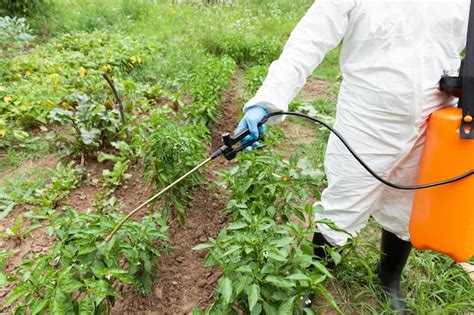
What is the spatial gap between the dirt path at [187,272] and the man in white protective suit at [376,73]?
3.01 ft

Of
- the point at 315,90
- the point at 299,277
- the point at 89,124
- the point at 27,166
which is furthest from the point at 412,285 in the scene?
the point at 315,90

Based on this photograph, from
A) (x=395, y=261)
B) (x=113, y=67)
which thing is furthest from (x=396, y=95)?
(x=113, y=67)

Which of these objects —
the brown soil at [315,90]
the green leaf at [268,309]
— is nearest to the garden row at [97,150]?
the green leaf at [268,309]

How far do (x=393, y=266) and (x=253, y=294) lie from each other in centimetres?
114

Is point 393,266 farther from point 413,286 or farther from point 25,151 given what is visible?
point 25,151

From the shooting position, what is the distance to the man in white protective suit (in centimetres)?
142

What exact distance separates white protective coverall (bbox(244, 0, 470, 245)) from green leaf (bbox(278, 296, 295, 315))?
2.15 feet

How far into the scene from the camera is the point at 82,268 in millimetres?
1397

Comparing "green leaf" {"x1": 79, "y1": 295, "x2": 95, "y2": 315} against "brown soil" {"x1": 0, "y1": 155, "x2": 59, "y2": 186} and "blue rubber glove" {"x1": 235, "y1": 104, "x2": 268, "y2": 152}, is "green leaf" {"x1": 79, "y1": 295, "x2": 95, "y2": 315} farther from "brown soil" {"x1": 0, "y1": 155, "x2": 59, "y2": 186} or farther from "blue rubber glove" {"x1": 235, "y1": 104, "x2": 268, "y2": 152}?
"brown soil" {"x1": 0, "y1": 155, "x2": 59, "y2": 186}

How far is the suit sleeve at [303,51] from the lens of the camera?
1430 mm

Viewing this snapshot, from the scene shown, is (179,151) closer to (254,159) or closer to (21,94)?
(254,159)

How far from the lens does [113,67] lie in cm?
437

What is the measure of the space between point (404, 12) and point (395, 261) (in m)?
1.27

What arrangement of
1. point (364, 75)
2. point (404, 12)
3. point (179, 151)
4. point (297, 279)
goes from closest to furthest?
point (297, 279)
point (404, 12)
point (364, 75)
point (179, 151)
